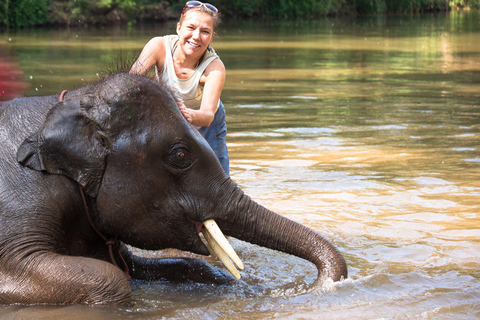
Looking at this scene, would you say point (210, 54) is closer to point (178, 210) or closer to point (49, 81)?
point (178, 210)

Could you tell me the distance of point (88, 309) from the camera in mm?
3945

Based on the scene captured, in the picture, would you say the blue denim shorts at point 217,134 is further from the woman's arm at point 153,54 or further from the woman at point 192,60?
the woman's arm at point 153,54

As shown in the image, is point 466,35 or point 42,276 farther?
point 466,35

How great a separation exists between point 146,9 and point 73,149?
1498 inches

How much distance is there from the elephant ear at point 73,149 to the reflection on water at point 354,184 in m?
0.76

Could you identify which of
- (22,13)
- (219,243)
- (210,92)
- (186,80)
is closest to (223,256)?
(219,243)

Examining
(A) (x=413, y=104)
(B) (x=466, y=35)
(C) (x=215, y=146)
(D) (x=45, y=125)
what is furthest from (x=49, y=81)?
(B) (x=466, y=35)

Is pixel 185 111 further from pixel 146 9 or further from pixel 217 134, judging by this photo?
pixel 146 9

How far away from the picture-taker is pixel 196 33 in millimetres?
5422

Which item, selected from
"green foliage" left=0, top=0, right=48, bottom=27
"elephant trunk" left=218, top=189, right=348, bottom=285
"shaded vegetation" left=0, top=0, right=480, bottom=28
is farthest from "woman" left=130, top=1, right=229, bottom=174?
"green foliage" left=0, top=0, right=48, bottom=27

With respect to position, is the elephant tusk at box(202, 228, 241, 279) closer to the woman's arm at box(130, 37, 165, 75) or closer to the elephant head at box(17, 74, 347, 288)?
the elephant head at box(17, 74, 347, 288)

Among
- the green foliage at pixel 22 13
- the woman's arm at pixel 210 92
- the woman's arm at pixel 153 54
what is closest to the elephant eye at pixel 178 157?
the woman's arm at pixel 210 92

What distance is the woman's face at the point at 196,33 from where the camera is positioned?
214 inches

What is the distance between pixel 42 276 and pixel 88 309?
31cm
